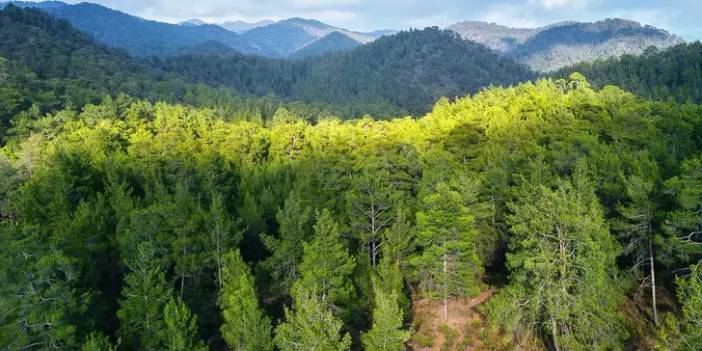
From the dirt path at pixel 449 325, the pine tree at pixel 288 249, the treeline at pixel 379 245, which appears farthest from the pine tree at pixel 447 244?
the pine tree at pixel 288 249

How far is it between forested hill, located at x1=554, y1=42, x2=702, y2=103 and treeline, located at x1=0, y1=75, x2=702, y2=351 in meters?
64.3

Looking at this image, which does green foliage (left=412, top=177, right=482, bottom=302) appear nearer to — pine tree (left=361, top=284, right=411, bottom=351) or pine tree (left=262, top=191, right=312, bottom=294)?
pine tree (left=262, top=191, right=312, bottom=294)

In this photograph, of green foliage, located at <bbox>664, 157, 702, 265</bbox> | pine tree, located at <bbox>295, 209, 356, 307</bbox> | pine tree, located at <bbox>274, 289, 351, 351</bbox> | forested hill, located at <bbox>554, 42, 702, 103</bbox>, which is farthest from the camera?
forested hill, located at <bbox>554, 42, 702, 103</bbox>

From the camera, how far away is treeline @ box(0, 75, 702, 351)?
2372cm

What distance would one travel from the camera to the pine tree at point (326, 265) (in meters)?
27.4

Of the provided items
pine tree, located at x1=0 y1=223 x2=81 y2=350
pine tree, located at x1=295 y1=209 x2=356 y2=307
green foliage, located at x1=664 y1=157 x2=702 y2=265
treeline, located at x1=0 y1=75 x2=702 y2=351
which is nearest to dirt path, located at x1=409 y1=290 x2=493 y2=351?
treeline, located at x1=0 y1=75 x2=702 y2=351

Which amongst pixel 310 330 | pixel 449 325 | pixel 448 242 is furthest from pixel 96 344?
pixel 449 325

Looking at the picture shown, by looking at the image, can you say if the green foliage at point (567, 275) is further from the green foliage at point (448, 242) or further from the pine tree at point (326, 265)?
the pine tree at point (326, 265)

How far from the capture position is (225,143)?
207 feet

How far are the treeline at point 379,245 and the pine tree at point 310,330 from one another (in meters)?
0.09

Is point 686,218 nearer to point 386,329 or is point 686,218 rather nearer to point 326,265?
point 386,329

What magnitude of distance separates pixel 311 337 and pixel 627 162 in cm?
2364

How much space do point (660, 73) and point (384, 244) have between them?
371 ft

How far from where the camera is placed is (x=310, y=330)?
20.7 m
